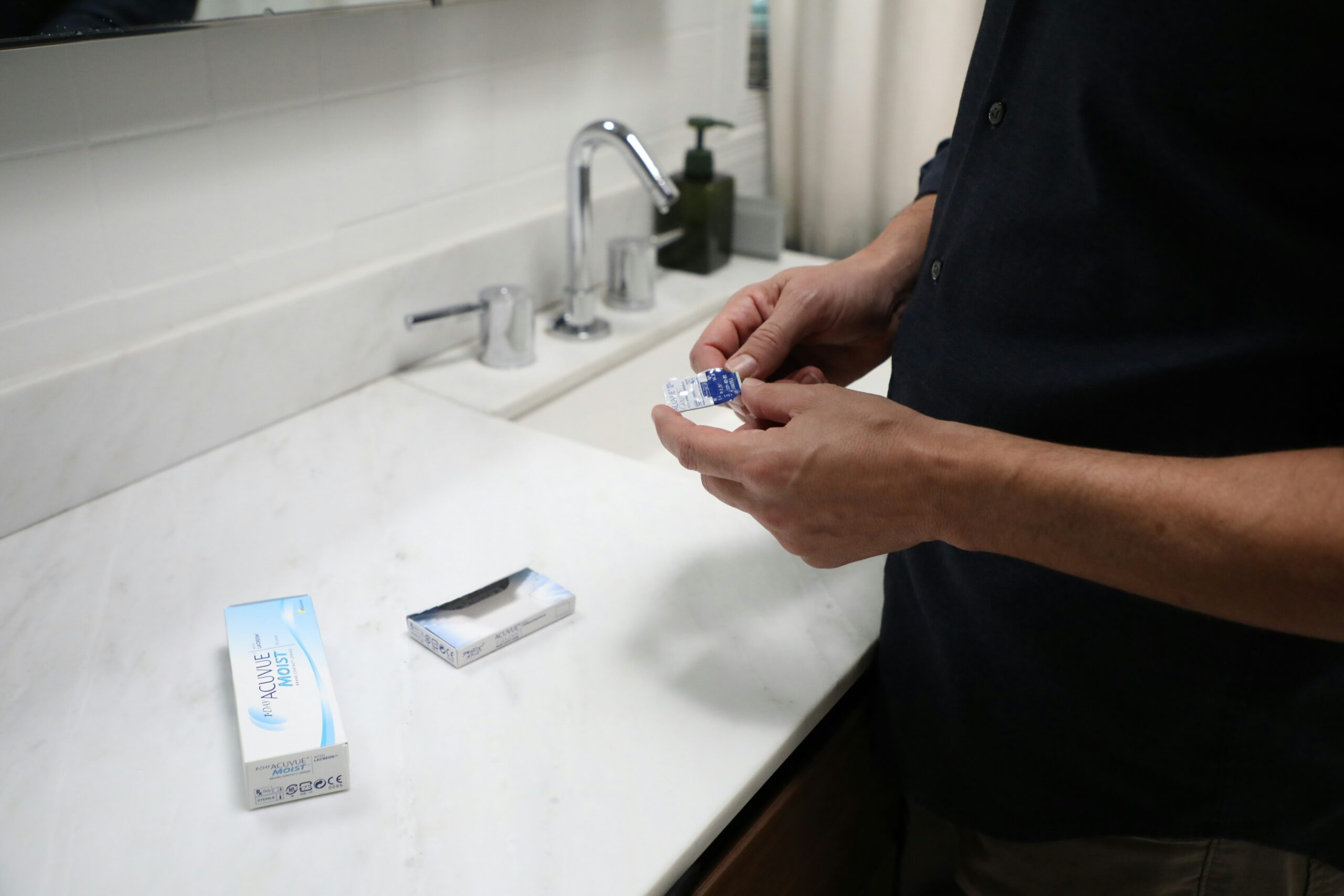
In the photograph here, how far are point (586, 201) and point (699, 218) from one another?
0.27 metres

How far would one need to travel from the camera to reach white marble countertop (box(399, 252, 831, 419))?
3.66 feet

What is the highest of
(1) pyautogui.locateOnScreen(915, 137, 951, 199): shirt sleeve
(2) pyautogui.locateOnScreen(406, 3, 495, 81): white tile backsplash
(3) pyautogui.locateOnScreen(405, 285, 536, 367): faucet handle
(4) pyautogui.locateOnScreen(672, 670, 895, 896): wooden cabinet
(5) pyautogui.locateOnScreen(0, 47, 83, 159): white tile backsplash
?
(2) pyautogui.locateOnScreen(406, 3, 495, 81): white tile backsplash

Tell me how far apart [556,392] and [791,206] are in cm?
72

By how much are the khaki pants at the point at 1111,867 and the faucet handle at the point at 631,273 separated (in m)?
0.76

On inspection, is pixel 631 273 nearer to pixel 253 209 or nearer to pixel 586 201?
pixel 586 201

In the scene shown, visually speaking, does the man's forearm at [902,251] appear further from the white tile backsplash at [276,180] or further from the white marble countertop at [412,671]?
the white tile backsplash at [276,180]

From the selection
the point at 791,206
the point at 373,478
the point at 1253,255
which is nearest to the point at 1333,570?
the point at 1253,255

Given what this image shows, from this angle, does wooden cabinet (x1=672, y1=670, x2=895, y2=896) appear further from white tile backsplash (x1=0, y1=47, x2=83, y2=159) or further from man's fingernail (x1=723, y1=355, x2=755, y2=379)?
white tile backsplash (x1=0, y1=47, x2=83, y2=159)

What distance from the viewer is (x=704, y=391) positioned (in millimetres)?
751

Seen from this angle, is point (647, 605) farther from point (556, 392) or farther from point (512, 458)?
point (556, 392)

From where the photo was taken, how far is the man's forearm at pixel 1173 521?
46cm

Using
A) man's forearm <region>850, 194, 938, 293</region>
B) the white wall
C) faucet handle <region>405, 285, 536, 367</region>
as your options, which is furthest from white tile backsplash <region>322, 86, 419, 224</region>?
man's forearm <region>850, 194, 938, 293</region>

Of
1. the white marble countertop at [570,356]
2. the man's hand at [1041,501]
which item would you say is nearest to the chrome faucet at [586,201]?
the white marble countertop at [570,356]

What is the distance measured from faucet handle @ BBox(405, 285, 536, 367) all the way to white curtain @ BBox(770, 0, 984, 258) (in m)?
0.66
